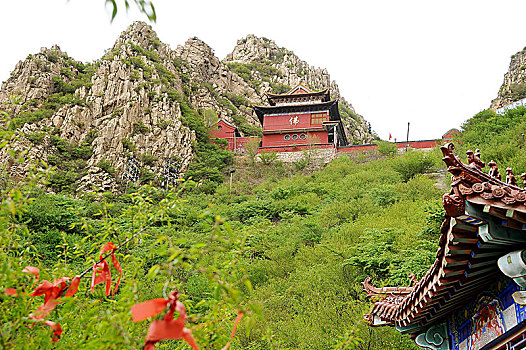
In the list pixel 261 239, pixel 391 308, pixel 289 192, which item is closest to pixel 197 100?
pixel 289 192

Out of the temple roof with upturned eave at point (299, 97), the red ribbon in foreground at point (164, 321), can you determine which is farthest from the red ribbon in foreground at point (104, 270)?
the temple roof with upturned eave at point (299, 97)

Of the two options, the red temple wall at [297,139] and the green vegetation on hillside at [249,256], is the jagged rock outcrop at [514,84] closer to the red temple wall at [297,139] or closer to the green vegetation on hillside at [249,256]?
the red temple wall at [297,139]

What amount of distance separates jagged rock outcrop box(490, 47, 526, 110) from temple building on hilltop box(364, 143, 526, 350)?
4862 centimetres

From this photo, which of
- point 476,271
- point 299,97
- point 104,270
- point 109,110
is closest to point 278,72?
point 299,97

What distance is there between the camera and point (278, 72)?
2790 inches

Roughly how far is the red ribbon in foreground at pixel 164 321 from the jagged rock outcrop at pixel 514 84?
170 feet

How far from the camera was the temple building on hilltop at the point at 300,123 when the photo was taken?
1432 inches

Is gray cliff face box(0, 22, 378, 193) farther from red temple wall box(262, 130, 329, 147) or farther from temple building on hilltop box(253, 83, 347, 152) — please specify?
temple building on hilltop box(253, 83, 347, 152)

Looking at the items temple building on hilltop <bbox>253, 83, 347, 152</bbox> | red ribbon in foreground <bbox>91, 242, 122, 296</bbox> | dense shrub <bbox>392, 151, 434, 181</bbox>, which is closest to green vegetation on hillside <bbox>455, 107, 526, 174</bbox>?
dense shrub <bbox>392, 151, 434, 181</bbox>

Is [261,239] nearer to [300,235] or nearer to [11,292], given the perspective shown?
[300,235]

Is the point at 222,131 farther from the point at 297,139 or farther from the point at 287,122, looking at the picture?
the point at 297,139

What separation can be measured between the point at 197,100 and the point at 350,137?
2439 centimetres

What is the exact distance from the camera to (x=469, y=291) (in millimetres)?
3658

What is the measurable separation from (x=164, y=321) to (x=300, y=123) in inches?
1414
